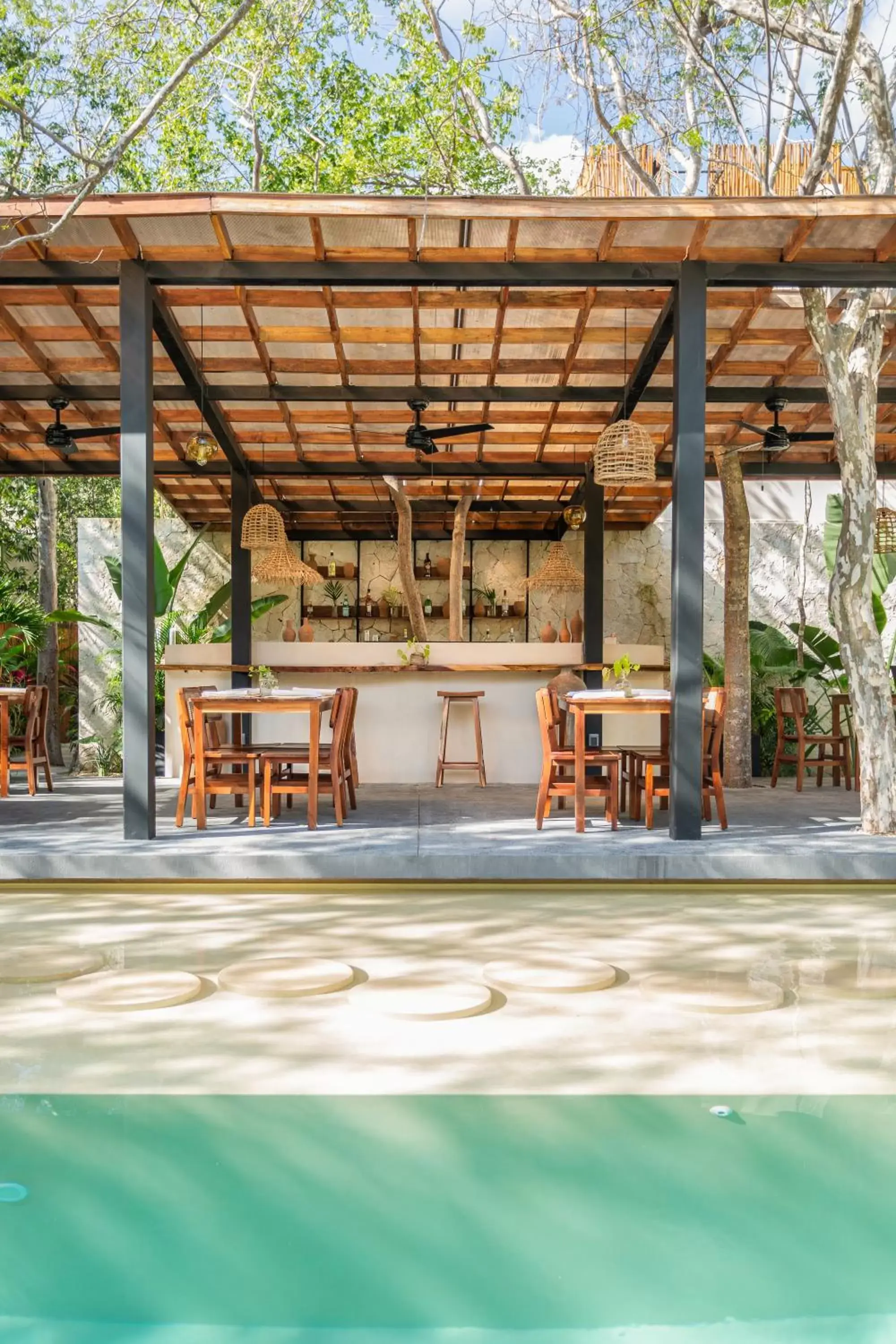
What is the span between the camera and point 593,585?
456 inches

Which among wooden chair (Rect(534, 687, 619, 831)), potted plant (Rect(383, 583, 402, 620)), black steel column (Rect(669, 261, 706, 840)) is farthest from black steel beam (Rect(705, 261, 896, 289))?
potted plant (Rect(383, 583, 402, 620))

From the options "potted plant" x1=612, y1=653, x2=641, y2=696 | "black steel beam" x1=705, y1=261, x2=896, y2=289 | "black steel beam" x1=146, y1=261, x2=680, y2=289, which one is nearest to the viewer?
"black steel beam" x1=705, y1=261, x2=896, y2=289

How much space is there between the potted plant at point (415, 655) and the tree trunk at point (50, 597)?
5567 mm

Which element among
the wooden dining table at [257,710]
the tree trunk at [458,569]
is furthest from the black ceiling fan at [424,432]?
the tree trunk at [458,569]

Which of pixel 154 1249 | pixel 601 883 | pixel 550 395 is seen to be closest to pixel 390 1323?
pixel 154 1249

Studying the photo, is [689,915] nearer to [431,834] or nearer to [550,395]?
[431,834]

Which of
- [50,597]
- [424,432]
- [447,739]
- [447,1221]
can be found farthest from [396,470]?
[447,1221]

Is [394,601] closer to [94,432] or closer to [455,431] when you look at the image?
[455,431]

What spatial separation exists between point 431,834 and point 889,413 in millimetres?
5948

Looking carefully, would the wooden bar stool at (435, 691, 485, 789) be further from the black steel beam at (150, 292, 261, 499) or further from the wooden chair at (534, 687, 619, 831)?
the black steel beam at (150, 292, 261, 499)

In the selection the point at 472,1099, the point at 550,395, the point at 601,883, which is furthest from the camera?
the point at 550,395

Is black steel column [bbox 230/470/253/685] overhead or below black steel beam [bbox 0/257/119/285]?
below

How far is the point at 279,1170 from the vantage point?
254 cm

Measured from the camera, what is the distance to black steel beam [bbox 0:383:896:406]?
29.4 ft
